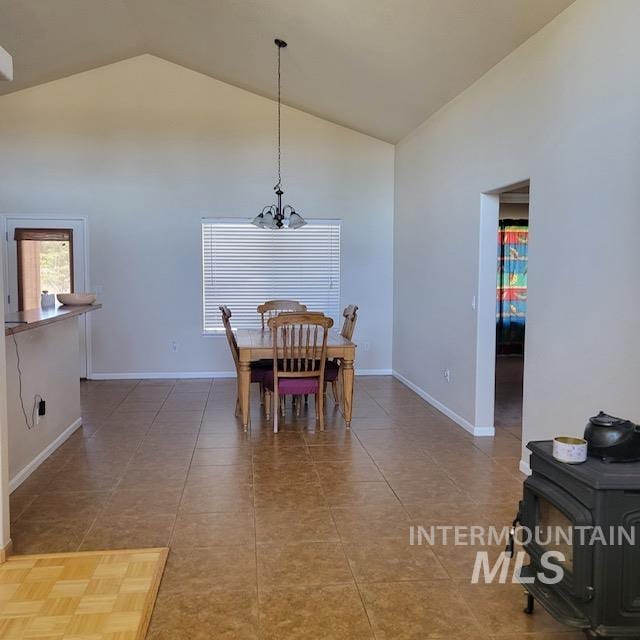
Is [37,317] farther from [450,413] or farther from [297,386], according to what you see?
[450,413]

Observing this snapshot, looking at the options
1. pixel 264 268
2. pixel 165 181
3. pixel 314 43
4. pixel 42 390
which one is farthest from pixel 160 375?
pixel 314 43

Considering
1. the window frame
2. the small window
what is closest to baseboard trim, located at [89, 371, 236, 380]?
the window frame

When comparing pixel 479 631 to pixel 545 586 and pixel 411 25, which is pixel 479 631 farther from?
pixel 411 25

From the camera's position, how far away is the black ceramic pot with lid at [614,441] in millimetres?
1852

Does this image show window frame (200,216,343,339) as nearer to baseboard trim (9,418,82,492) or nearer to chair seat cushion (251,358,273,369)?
chair seat cushion (251,358,273,369)

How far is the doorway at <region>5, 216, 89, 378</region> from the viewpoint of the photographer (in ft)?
21.3

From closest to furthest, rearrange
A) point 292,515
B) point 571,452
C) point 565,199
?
point 571,452 → point 292,515 → point 565,199

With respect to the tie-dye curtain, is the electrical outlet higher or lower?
lower

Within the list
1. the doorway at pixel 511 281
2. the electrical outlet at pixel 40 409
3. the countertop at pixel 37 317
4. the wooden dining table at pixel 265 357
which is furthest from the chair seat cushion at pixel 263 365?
the doorway at pixel 511 281

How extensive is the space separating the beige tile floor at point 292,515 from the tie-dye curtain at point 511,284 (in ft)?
14.5

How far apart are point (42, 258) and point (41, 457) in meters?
3.50

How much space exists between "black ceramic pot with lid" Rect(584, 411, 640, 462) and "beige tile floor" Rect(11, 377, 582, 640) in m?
0.69

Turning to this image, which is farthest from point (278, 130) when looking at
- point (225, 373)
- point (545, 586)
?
point (545, 586)

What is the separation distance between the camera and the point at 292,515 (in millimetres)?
2971
